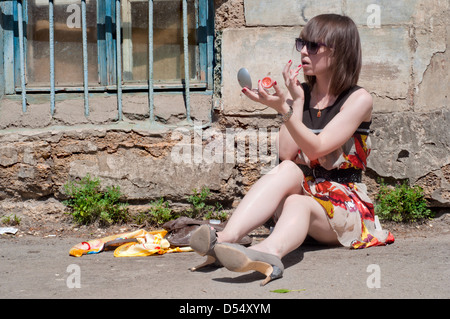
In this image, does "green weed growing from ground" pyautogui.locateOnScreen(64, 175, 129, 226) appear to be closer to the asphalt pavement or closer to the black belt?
the asphalt pavement

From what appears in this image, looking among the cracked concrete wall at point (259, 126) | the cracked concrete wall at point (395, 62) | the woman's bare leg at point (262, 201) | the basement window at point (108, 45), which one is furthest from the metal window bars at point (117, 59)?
the woman's bare leg at point (262, 201)

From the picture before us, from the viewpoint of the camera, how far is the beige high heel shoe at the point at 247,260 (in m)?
2.26

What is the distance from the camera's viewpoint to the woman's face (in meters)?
2.83

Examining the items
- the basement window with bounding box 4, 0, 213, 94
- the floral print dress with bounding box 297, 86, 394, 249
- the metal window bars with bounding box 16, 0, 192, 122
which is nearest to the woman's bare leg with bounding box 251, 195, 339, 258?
the floral print dress with bounding box 297, 86, 394, 249

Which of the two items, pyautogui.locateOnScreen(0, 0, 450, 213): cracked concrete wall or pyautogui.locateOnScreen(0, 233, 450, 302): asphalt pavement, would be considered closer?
pyautogui.locateOnScreen(0, 233, 450, 302): asphalt pavement

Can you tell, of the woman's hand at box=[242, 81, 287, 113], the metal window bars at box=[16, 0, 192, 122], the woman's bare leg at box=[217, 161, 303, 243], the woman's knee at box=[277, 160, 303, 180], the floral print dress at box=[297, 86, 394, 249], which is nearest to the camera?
the woman's hand at box=[242, 81, 287, 113]

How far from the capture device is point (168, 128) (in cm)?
367

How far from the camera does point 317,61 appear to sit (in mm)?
2854

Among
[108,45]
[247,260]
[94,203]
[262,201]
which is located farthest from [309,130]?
[108,45]

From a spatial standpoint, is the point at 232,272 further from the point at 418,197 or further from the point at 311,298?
the point at 418,197

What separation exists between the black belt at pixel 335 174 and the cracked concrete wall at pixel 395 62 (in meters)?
0.65

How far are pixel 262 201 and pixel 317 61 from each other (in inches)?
31.7

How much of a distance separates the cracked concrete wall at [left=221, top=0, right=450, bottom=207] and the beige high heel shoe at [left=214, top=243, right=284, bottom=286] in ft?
4.92

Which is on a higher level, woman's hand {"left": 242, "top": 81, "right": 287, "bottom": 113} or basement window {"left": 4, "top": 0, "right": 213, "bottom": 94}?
basement window {"left": 4, "top": 0, "right": 213, "bottom": 94}
